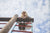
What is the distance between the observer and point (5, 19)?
260cm

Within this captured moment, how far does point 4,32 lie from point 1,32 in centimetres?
4

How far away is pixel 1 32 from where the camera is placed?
1076 millimetres

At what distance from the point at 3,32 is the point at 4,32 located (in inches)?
0.6

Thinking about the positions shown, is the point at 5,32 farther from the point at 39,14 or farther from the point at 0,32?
the point at 39,14

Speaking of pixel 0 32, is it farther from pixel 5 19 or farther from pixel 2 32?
pixel 5 19

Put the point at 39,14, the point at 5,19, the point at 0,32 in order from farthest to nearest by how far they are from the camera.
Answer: the point at 39,14
the point at 5,19
the point at 0,32

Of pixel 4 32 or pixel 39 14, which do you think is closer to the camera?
pixel 4 32

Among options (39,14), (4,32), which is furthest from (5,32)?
(39,14)

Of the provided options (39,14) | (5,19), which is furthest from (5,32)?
(39,14)

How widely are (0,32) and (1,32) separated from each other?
0.01 meters

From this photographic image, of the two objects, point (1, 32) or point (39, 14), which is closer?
point (1, 32)

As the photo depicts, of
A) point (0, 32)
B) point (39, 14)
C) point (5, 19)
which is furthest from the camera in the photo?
point (39, 14)

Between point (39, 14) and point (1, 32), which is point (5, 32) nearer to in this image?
point (1, 32)

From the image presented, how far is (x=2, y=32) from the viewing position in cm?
109
